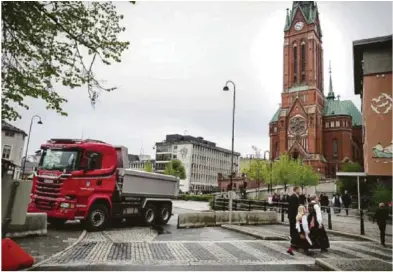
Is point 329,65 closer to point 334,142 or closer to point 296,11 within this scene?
point 296,11

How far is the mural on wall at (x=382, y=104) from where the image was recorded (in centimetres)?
2044

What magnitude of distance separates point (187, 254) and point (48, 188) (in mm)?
6271

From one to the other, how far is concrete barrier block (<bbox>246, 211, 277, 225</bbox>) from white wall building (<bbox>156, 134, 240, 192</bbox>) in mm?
89577

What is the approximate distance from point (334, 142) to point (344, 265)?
69.1m

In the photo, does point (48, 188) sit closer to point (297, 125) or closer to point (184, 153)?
point (297, 125)

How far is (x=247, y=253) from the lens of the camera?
9094 mm

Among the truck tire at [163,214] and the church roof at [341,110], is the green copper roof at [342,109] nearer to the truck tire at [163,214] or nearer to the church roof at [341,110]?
the church roof at [341,110]

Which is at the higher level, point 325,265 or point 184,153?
point 184,153

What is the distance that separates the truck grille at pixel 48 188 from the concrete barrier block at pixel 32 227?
1189 mm

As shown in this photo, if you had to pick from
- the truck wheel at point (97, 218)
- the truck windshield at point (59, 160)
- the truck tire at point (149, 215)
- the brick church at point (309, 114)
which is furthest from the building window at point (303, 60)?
the truck windshield at point (59, 160)

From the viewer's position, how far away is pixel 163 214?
1650 cm

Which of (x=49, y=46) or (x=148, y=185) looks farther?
(x=148, y=185)

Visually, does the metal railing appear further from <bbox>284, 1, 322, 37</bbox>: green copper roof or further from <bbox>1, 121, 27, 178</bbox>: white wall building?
<bbox>284, 1, 322, 37</bbox>: green copper roof

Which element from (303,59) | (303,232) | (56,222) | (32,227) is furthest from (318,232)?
(303,59)
